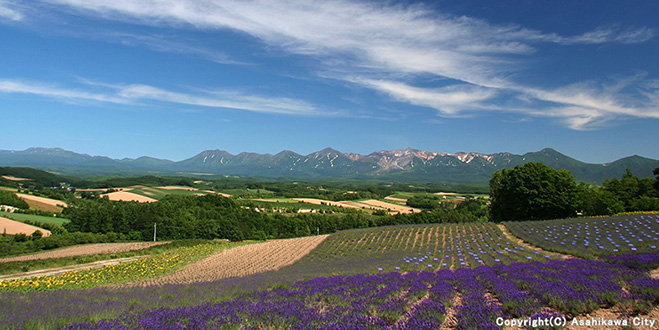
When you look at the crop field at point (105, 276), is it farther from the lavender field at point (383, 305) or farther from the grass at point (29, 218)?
the grass at point (29, 218)

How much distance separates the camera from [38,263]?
98.6 ft

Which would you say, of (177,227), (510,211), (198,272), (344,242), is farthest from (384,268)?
(177,227)

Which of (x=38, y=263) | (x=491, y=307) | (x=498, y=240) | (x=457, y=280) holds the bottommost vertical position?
(x=38, y=263)

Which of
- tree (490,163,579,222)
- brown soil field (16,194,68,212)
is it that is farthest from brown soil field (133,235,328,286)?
brown soil field (16,194,68,212)

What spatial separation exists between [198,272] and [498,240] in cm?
2418

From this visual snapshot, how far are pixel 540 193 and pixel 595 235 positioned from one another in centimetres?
2658

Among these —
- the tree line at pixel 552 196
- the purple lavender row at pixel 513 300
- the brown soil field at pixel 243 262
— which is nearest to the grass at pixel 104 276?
the brown soil field at pixel 243 262

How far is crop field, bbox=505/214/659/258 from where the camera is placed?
2065 cm

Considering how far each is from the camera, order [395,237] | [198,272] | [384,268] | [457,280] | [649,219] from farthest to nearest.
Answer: [395,237] < [649,219] < [198,272] < [384,268] < [457,280]

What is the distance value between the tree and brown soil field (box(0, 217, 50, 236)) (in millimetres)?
68035

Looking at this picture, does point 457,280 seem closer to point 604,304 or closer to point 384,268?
point 604,304

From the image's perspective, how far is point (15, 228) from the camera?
48906 mm

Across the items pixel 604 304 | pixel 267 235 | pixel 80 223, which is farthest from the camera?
pixel 267 235

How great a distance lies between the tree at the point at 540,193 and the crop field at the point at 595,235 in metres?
18.0
